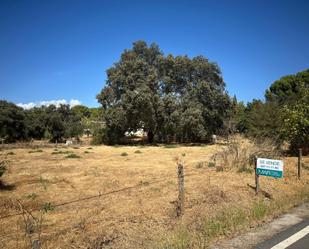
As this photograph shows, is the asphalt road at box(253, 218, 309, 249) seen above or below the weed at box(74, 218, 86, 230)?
above

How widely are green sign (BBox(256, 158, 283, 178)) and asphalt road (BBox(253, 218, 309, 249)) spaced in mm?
2406

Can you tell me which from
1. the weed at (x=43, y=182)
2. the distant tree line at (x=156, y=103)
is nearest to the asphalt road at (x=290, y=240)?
the weed at (x=43, y=182)

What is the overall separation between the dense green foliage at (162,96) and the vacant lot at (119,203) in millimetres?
22387

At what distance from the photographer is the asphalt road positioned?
513 cm

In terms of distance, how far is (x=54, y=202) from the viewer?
31.0 ft

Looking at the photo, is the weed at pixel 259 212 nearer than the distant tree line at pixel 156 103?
Yes

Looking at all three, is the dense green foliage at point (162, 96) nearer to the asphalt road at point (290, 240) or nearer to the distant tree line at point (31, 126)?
the distant tree line at point (31, 126)

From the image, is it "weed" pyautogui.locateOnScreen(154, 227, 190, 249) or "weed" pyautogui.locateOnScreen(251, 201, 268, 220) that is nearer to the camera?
"weed" pyautogui.locateOnScreen(154, 227, 190, 249)

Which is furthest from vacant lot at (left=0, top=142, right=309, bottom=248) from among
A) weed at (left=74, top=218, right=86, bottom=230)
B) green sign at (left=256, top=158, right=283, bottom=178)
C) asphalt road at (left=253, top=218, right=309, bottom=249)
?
asphalt road at (left=253, top=218, right=309, bottom=249)

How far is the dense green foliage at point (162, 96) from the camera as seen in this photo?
36.2m

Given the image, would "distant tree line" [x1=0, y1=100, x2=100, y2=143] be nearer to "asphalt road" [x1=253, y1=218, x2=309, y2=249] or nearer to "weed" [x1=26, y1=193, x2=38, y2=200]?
"weed" [x1=26, y1=193, x2=38, y2=200]

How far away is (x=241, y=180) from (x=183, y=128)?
88.9 ft

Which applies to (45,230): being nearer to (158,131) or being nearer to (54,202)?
(54,202)

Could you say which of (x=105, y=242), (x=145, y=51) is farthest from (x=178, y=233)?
(x=145, y=51)
